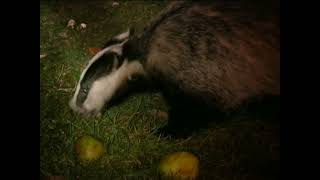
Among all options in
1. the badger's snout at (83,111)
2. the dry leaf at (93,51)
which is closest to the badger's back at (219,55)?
the badger's snout at (83,111)

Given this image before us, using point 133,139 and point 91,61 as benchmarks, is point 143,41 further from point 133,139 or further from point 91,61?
point 133,139

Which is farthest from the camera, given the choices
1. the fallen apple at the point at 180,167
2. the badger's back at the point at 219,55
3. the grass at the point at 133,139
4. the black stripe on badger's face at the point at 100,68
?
the black stripe on badger's face at the point at 100,68

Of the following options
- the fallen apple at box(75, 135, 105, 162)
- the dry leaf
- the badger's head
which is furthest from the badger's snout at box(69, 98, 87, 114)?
the dry leaf

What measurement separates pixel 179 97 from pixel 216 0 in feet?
2.23

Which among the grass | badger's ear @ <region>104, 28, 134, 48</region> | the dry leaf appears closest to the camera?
the grass

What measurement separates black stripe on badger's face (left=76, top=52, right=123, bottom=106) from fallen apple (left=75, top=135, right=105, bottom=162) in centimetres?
47

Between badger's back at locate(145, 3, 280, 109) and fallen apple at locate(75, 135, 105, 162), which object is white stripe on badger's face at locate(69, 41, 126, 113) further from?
fallen apple at locate(75, 135, 105, 162)

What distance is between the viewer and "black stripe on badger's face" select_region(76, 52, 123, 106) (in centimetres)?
306

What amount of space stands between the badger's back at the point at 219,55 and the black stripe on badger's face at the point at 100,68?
0.65ft

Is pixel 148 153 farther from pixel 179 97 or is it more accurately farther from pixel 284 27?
pixel 284 27

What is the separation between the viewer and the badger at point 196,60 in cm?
297

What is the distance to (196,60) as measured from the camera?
3.00m

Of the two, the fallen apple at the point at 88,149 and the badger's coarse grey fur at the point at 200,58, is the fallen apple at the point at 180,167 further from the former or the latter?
the badger's coarse grey fur at the point at 200,58

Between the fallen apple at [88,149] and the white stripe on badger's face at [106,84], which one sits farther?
the white stripe on badger's face at [106,84]
